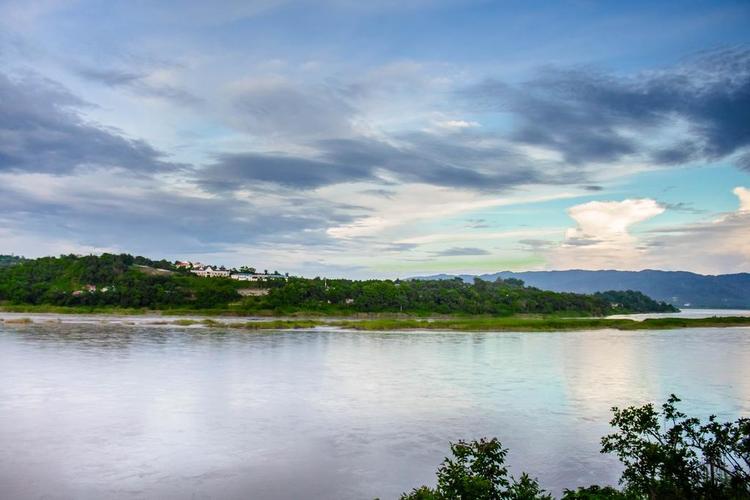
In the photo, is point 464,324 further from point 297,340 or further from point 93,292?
point 93,292

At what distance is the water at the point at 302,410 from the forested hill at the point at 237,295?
211ft

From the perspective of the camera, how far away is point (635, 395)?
28516 mm

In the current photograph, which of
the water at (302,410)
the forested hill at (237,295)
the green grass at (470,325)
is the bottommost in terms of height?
the water at (302,410)

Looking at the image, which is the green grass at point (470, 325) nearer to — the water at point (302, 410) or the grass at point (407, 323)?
the grass at point (407, 323)

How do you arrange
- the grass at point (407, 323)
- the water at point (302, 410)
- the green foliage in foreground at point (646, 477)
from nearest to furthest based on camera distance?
the green foliage in foreground at point (646, 477) → the water at point (302, 410) → the grass at point (407, 323)

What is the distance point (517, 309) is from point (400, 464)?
364 feet

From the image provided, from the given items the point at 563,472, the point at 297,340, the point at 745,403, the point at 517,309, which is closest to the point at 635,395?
the point at 745,403

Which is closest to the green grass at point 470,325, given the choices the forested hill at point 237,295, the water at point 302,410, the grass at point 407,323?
the grass at point 407,323

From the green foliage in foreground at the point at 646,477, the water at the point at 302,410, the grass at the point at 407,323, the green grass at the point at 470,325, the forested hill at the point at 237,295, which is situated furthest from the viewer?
the forested hill at the point at 237,295

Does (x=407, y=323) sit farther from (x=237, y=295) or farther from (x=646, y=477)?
(x=646, y=477)

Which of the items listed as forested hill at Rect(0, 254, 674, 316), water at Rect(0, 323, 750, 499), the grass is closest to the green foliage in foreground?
water at Rect(0, 323, 750, 499)

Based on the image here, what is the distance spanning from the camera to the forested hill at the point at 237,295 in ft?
367

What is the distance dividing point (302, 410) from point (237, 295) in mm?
100045

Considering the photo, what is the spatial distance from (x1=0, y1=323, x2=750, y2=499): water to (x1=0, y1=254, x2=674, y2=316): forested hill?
6430 cm
